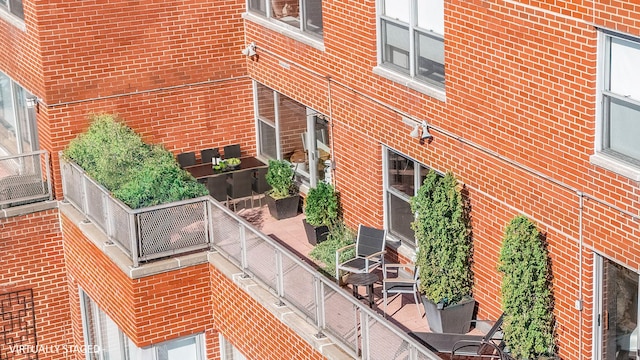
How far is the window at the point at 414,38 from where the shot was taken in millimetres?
15594

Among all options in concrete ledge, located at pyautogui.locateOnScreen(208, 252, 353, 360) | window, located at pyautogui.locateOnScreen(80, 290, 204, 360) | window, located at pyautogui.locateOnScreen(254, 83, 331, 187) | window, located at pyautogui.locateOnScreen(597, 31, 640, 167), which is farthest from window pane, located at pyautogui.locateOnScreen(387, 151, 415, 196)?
window, located at pyautogui.locateOnScreen(597, 31, 640, 167)

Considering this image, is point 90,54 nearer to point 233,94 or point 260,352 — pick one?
point 233,94

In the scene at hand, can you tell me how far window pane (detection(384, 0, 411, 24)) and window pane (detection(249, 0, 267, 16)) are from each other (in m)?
4.19

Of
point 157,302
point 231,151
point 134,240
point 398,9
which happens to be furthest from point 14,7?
point 398,9

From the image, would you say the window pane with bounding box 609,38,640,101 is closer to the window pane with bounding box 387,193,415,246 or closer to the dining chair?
the window pane with bounding box 387,193,415,246

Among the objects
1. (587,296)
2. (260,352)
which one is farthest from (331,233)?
(587,296)

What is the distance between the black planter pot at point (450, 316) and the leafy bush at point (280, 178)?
194 inches

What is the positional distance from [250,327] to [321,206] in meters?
2.78

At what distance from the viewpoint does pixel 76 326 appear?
2116 cm

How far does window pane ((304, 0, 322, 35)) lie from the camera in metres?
18.6

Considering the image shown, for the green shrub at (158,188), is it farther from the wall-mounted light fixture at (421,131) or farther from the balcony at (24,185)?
the wall-mounted light fixture at (421,131)

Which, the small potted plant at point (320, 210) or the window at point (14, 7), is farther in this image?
the window at point (14, 7)

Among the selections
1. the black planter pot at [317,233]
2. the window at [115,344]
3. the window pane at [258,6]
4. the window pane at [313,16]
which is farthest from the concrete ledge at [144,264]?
the window pane at [258,6]

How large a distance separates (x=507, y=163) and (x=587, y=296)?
194cm
